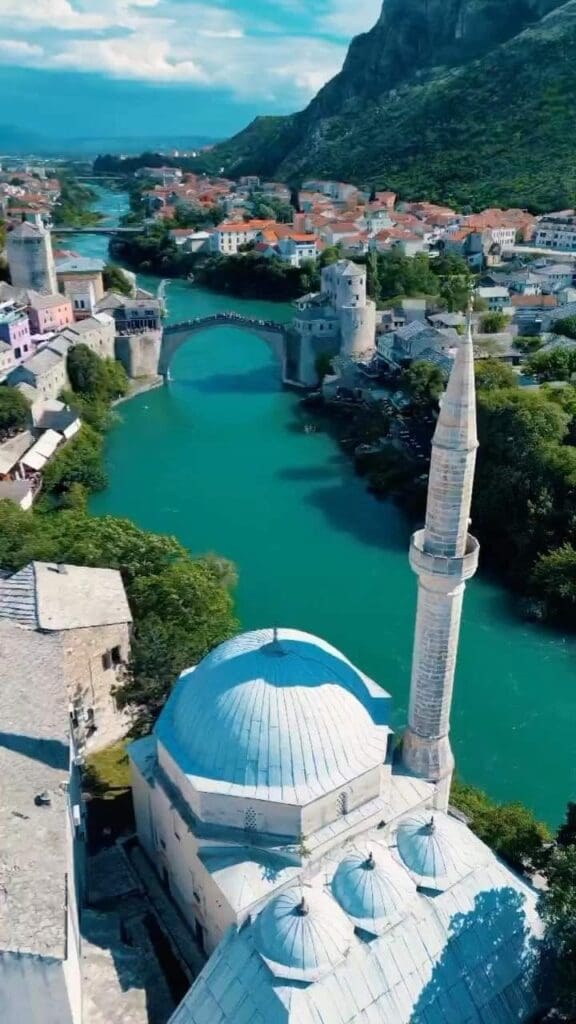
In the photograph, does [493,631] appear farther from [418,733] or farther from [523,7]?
[523,7]

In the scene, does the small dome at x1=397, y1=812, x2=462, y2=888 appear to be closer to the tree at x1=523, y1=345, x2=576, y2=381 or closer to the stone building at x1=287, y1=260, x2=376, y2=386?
the tree at x1=523, y1=345, x2=576, y2=381

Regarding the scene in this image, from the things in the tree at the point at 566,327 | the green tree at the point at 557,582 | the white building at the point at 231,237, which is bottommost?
the green tree at the point at 557,582

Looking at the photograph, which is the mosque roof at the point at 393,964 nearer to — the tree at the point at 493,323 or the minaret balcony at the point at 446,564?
the minaret balcony at the point at 446,564

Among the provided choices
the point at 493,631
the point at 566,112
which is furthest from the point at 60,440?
the point at 566,112

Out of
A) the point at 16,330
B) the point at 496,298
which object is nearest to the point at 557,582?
the point at 496,298

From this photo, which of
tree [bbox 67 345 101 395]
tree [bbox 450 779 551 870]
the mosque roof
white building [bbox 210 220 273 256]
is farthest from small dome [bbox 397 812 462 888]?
white building [bbox 210 220 273 256]

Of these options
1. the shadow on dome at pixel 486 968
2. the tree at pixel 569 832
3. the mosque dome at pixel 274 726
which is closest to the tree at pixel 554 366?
the tree at pixel 569 832

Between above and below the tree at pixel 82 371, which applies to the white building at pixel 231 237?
above
